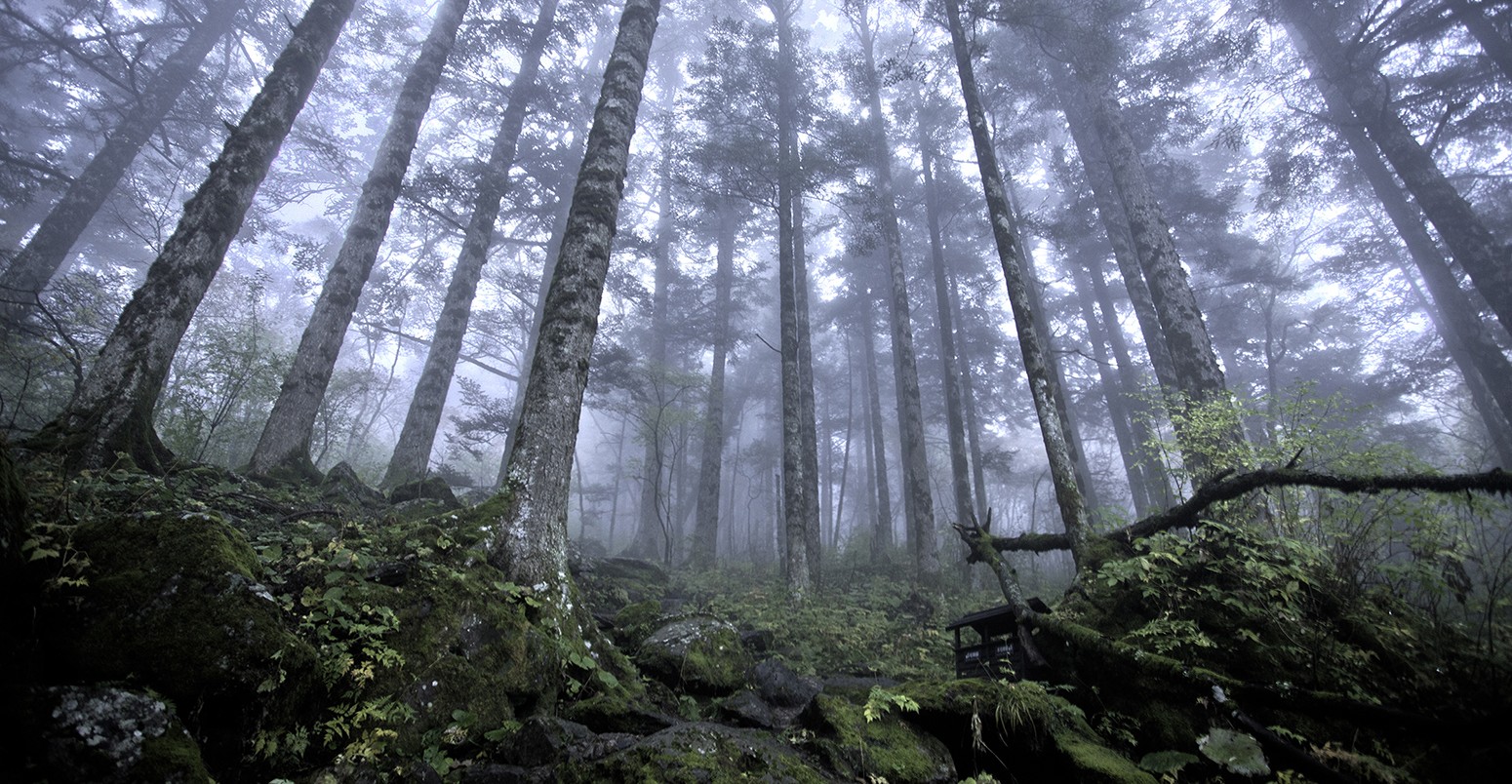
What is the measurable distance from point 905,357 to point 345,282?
12508 millimetres

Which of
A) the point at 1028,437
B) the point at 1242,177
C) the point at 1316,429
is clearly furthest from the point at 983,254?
the point at 1028,437

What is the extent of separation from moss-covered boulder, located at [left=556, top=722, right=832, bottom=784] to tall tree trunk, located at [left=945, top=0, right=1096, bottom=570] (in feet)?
10.9

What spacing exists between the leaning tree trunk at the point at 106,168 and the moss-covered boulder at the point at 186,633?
1449cm

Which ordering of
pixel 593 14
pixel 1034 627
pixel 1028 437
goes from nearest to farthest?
pixel 1034 627 < pixel 593 14 < pixel 1028 437

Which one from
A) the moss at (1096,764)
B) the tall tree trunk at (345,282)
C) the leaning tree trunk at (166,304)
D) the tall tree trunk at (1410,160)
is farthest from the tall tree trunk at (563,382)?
the tall tree trunk at (1410,160)

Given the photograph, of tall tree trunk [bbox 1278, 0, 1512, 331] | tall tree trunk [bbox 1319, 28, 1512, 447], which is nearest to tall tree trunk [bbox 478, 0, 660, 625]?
tall tree trunk [bbox 1278, 0, 1512, 331]

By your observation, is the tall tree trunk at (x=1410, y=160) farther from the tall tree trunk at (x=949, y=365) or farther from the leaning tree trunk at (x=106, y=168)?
the leaning tree trunk at (x=106, y=168)

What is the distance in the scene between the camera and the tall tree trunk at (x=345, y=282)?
8.63 metres

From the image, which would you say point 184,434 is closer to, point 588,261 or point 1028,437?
point 588,261

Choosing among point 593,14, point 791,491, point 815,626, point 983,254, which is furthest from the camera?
point 983,254

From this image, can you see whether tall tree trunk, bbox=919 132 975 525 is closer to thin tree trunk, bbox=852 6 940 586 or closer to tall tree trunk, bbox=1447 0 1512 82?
thin tree trunk, bbox=852 6 940 586

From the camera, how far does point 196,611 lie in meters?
2.71

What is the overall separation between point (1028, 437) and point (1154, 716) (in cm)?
5456

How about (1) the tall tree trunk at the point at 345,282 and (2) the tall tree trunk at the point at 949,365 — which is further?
(2) the tall tree trunk at the point at 949,365
